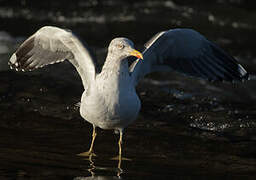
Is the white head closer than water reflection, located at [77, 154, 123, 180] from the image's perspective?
No

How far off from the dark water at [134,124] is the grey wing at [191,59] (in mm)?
835

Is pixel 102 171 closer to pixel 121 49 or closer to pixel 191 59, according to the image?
pixel 121 49

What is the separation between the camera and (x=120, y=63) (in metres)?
6.67

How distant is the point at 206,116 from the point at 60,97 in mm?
2325

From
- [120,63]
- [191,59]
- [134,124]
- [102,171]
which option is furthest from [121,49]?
[134,124]

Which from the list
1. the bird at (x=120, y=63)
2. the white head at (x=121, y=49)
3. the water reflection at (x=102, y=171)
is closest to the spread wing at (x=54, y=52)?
the bird at (x=120, y=63)

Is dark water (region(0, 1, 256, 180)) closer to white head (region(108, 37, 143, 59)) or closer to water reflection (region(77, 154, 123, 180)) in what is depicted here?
water reflection (region(77, 154, 123, 180))

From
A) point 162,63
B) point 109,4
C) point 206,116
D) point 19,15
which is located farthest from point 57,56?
point 109,4

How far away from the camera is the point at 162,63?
8.19 m

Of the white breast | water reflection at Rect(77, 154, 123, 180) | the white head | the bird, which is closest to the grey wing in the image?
the bird

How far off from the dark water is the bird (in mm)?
484

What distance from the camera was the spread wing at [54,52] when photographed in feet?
24.0

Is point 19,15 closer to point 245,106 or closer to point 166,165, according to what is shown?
point 245,106

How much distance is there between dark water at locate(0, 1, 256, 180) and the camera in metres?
6.66
